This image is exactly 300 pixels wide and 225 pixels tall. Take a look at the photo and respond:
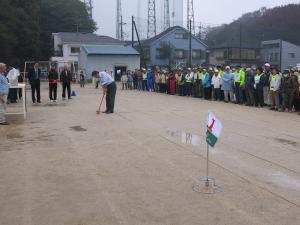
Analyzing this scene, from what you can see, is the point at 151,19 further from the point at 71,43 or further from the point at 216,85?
the point at 216,85

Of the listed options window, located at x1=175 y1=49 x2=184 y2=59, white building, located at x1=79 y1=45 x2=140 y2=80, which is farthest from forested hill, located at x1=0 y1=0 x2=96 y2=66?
window, located at x1=175 y1=49 x2=184 y2=59

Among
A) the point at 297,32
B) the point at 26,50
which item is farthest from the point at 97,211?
the point at 297,32

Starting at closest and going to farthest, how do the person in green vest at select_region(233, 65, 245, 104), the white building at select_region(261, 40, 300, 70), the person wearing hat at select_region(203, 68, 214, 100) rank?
the person in green vest at select_region(233, 65, 245, 104) < the person wearing hat at select_region(203, 68, 214, 100) < the white building at select_region(261, 40, 300, 70)

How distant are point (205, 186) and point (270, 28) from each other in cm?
7888

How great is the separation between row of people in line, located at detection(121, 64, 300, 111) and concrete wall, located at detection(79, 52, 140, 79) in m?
31.4

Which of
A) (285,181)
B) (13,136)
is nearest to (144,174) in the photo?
(285,181)

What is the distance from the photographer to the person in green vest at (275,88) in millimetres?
17312

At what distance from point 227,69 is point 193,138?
1139 centimetres

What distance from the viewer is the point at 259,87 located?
61.7 feet

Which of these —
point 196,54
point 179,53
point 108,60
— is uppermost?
point 179,53

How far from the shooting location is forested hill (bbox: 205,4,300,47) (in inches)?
3088

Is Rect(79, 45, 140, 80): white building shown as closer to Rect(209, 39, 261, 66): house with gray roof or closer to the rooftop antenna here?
the rooftop antenna

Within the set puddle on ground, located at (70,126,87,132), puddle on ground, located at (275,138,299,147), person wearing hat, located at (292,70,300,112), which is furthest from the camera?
person wearing hat, located at (292,70,300,112)

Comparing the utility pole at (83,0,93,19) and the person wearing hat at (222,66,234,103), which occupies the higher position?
the utility pole at (83,0,93,19)
